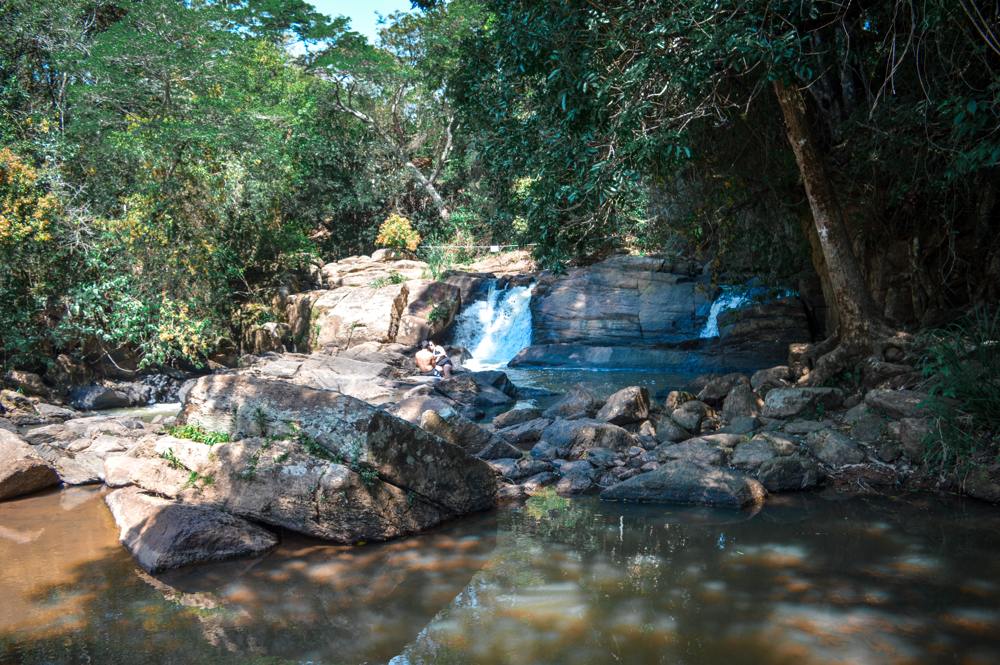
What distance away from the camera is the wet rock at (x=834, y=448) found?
642 centimetres

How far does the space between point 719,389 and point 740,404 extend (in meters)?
1.06

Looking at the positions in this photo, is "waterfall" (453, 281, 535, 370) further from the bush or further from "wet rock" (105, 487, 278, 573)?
"wet rock" (105, 487, 278, 573)

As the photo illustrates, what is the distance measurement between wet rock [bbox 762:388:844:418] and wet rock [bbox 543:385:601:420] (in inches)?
91.1

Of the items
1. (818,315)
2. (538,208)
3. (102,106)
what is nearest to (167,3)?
(102,106)

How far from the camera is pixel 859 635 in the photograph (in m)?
3.61

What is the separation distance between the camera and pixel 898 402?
21.9 ft

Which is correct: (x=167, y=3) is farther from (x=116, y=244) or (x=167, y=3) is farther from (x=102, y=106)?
(x=116, y=244)

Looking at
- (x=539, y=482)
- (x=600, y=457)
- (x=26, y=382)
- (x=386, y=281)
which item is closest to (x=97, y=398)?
(x=26, y=382)

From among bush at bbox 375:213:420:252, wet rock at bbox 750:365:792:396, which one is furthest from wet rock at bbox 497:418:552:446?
bush at bbox 375:213:420:252

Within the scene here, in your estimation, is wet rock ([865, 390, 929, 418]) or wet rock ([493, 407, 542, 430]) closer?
wet rock ([865, 390, 929, 418])

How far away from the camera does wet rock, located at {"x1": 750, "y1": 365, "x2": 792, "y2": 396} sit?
352 inches

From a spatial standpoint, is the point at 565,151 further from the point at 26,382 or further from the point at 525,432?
the point at 26,382

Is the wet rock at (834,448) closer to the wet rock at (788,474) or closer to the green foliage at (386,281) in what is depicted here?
the wet rock at (788,474)

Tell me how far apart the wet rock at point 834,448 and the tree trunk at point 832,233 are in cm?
232
